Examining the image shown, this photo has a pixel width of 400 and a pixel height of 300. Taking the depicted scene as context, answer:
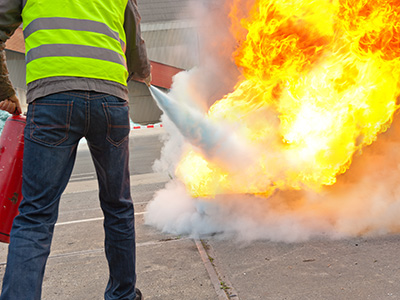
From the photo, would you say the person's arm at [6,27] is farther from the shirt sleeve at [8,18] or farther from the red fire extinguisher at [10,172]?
the red fire extinguisher at [10,172]

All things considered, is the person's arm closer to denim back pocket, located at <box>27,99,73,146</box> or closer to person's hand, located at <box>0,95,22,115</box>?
person's hand, located at <box>0,95,22,115</box>

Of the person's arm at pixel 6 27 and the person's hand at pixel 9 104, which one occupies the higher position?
the person's arm at pixel 6 27

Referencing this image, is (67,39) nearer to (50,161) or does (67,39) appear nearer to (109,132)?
(109,132)

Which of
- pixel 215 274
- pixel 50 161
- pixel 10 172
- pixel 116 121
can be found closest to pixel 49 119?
pixel 50 161

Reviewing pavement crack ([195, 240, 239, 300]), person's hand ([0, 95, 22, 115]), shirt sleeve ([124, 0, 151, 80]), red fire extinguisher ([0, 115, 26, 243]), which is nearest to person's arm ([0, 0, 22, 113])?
person's hand ([0, 95, 22, 115])

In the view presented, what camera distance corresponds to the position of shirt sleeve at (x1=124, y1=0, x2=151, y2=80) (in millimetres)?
2354

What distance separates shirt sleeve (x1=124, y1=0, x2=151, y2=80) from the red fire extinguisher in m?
0.79

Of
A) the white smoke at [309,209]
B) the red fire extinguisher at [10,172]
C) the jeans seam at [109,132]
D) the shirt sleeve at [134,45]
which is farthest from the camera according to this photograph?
the white smoke at [309,209]

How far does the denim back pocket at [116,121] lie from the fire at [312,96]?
1582 millimetres

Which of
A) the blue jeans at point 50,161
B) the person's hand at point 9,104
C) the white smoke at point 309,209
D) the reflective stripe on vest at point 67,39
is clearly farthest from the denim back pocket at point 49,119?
the white smoke at point 309,209

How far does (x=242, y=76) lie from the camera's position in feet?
14.1

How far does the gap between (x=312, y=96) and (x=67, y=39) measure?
236 centimetres

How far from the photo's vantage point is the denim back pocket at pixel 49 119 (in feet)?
6.44

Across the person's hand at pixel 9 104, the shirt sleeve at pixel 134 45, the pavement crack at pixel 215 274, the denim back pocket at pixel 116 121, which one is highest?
the shirt sleeve at pixel 134 45
